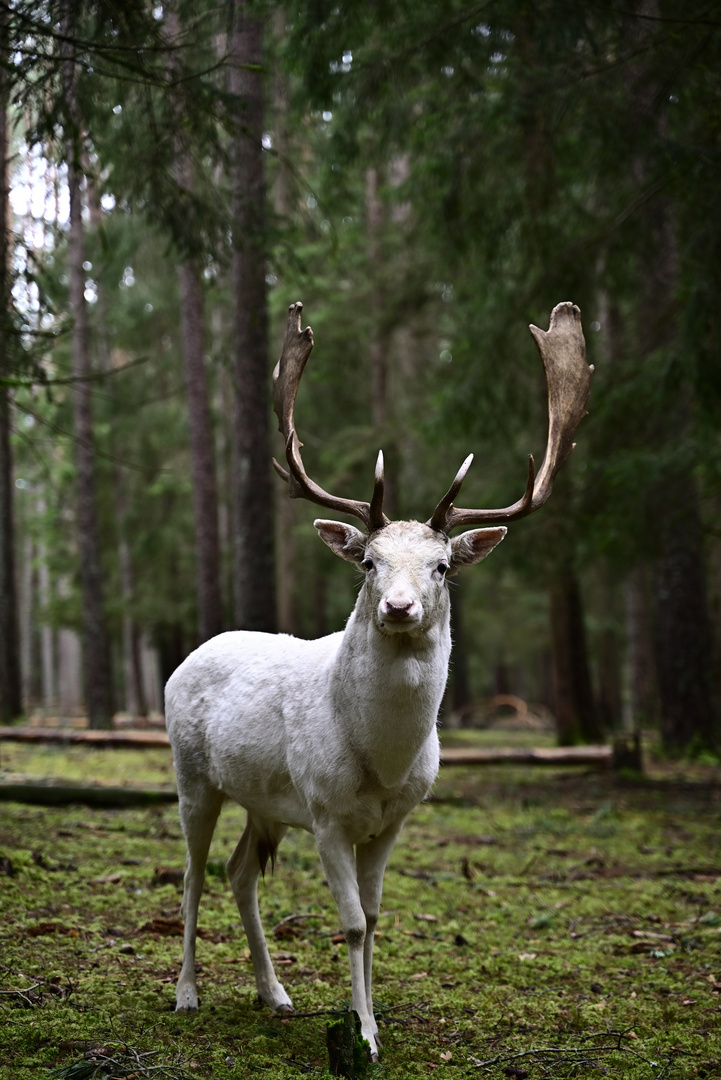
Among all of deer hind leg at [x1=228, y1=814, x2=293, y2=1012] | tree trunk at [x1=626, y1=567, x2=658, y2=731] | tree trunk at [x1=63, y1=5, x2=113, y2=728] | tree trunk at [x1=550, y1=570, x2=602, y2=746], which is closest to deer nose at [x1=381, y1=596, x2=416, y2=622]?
deer hind leg at [x1=228, y1=814, x2=293, y2=1012]

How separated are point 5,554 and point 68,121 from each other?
529 inches

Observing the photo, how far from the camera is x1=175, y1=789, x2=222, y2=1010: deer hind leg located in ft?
16.3

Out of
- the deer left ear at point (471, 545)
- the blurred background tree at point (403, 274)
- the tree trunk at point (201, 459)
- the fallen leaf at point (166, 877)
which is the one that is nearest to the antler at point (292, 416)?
the deer left ear at point (471, 545)

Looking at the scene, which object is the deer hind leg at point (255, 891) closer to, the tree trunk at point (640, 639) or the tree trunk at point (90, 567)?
the tree trunk at point (90, 567)

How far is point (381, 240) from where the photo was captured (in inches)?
729

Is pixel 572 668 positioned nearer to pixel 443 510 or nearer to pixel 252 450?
pixel 252 450

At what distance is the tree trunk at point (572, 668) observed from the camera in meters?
14.6

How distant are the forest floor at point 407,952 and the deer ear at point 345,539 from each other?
2.29 metres

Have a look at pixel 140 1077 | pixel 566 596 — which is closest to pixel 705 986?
pixel 140 1077

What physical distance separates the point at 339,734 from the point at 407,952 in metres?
2.21

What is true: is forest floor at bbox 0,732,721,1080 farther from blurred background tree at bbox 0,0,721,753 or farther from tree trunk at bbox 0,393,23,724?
tree trunk at bbox 0,393,23,724

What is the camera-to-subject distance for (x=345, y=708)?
4496mm

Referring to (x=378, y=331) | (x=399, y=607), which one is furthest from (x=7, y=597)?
(x=399, y=607)

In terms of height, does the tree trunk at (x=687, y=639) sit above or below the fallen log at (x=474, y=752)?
above
